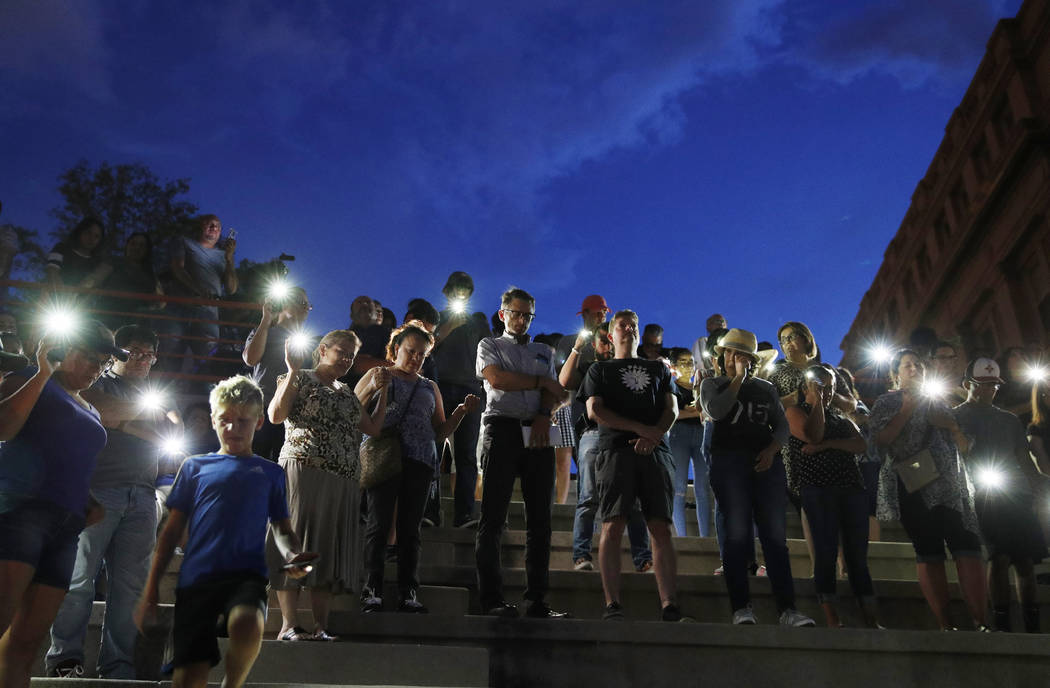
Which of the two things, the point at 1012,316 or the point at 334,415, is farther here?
the point at 1012,316

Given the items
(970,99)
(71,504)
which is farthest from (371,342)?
(970,99)

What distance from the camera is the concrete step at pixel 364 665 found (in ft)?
11.9

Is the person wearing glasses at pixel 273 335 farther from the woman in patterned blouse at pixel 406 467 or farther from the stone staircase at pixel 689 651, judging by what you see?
the stone staircase at pixel 689 651

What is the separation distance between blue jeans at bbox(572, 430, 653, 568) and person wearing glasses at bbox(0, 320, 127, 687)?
10.2ft

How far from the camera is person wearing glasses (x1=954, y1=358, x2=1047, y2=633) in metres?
5.11

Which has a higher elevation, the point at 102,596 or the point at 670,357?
the point at 670,357

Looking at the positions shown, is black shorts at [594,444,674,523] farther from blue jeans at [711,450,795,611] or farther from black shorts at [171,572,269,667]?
black shorts at [171,572,269,667]

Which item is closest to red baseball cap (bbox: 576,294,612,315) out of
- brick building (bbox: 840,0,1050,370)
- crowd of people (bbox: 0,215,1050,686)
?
crowd of people (bbox: 0,215,1050,686)

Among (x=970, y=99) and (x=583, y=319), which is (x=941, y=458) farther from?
(x=970, y=99)

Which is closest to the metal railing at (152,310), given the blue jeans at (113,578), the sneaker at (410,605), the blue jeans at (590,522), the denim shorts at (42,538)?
the blue jeans at (113,578)

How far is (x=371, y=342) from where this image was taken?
23.5ft

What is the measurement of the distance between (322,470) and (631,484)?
5.71 ft

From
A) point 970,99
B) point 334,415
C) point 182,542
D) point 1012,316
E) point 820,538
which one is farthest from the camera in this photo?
point 970,99

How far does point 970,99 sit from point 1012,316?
27.5ft
